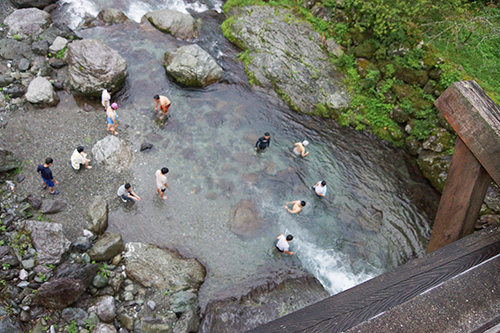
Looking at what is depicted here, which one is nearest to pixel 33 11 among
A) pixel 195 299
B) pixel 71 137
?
pixel 71 137

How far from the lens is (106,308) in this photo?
392 inches

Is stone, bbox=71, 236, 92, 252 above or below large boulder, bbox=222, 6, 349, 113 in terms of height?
below

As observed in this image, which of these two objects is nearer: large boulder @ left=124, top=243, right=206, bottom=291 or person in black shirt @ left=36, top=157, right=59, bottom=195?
large boulder @ left=124, top=243, right=206, bottom=291

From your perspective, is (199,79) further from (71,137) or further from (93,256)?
(93,256)

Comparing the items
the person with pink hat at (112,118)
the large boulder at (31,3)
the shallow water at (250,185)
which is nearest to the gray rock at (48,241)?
the shallow water at (250,185)

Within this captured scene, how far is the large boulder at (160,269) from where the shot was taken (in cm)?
1096

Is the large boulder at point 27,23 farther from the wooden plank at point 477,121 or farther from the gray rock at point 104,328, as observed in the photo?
the wooden plank at point 477,121

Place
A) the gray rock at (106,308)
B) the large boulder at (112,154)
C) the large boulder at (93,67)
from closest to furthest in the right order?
the gray rock at (106,308), the large boulder at (112,154), the large boulder at (93,67)

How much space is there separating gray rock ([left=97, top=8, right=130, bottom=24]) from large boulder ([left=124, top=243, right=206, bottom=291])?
1421 cm

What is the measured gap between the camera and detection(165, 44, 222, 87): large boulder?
17.0 m

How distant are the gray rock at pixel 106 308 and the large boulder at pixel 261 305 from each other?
2.80 meters

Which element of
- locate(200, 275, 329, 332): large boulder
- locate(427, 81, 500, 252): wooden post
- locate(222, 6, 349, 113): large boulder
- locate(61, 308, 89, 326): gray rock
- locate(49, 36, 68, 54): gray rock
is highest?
locate(427, 81, 500, 252): wooden post

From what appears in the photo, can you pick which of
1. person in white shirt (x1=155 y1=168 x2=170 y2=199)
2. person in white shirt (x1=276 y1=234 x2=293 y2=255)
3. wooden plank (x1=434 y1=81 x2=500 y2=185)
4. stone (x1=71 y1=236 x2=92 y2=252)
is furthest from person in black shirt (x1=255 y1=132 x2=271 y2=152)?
wooden plank (x1=434 y1=81 x2=500 y2=185)

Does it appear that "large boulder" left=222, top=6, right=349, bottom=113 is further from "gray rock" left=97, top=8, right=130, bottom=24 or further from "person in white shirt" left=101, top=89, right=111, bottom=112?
"person in white shirt" left=101, top=89, right=111, bottom=112
